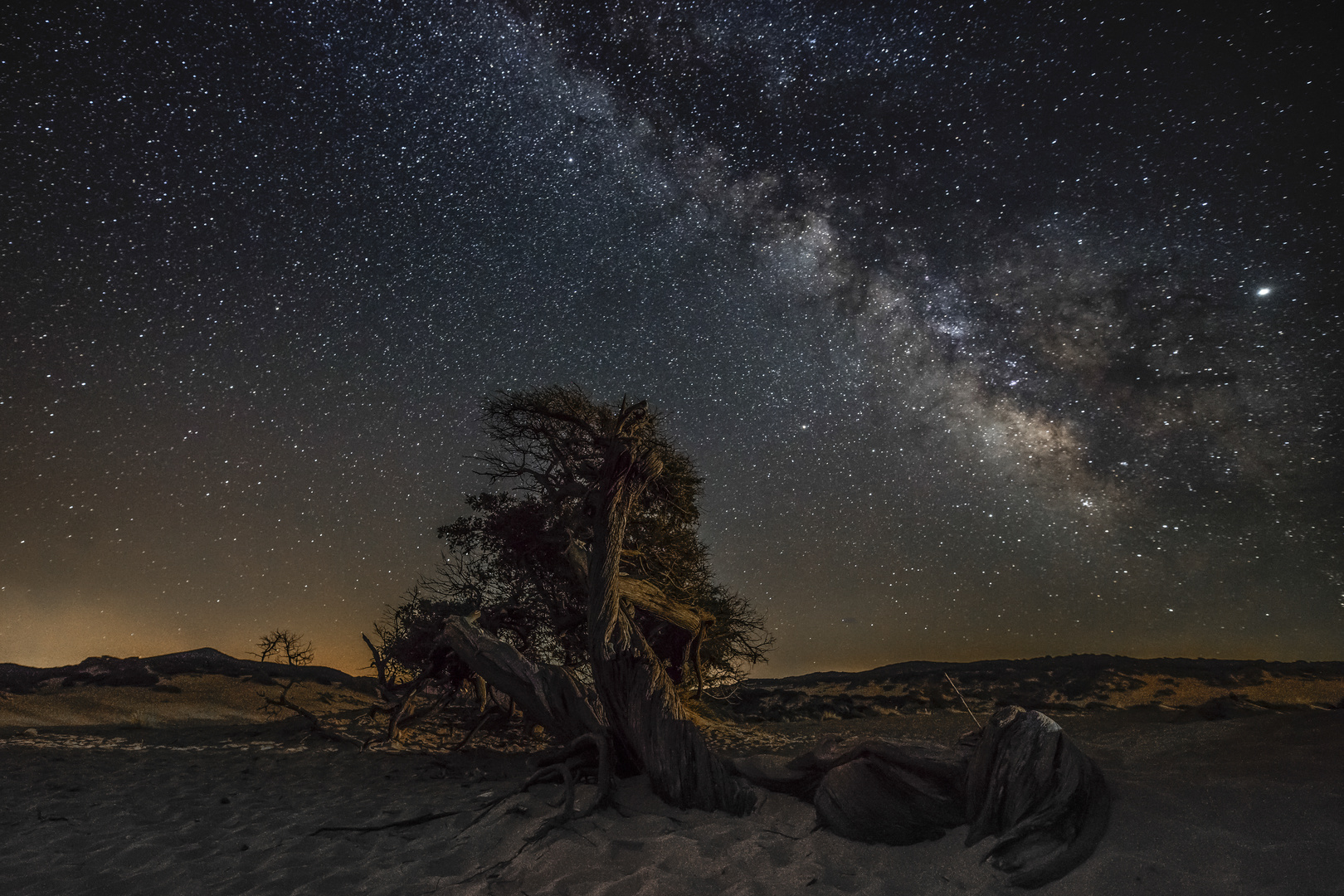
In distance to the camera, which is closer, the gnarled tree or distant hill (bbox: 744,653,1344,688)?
the gnarled tree

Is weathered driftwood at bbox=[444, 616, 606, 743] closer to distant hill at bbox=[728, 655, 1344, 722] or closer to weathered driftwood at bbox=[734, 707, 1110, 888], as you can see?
weathered driftwood at bbox=[734, 707, 1110, 888]

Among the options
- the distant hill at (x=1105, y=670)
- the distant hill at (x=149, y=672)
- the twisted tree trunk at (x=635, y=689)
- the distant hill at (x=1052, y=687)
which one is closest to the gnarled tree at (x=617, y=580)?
the twisted tree trunk at (x=635, y=689)

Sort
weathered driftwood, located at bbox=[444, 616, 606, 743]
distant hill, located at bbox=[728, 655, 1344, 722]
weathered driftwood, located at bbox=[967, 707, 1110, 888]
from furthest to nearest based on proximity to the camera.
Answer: distant hill, located at bbox=[728, 655, 1344, 722] < weathered driftwood, located at bbox=[444, 616, 606, 743] < weathered driftwood, located at bbox=[967, 707, 1110, 888]

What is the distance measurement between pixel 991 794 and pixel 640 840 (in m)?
3.02

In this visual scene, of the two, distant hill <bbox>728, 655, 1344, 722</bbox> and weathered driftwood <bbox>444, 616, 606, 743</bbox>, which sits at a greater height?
weathered driftwood <bbox>444, 616, 606, 743</bbox>

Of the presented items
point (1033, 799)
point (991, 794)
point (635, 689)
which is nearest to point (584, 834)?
point (635, 689)

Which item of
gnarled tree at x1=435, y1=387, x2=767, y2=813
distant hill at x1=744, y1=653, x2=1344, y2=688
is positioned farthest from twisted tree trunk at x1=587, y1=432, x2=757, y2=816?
distant hill at x1=744, y1=653, x2=1344, y2=688

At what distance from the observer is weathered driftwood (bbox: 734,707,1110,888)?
3.96 m

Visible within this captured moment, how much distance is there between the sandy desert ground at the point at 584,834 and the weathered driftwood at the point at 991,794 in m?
0.14

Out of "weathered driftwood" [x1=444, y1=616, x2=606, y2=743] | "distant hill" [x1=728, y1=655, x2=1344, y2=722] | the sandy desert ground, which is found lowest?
"distant hill" [x1=728, y1=655, x2=1344, y2=722]

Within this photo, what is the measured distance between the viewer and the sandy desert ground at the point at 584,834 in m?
3.66

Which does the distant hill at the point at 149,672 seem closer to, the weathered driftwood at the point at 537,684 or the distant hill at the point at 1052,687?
the weathered driftwood at the point at 537,684

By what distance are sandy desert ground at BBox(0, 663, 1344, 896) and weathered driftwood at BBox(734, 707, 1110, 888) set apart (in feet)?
0.46

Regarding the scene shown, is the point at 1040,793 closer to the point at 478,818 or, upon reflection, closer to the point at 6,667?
the point at 478,818
